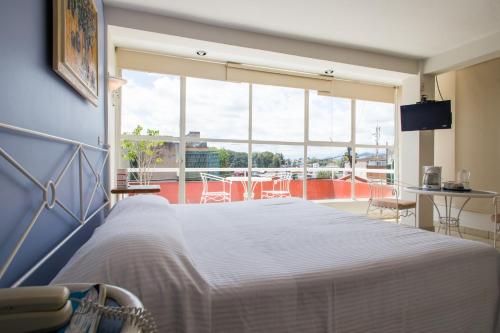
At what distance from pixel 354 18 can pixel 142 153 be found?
317cm

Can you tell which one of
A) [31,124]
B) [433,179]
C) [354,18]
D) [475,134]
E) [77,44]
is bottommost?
[433,179]

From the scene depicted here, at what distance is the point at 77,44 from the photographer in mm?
1520

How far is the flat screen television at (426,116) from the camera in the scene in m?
3.81

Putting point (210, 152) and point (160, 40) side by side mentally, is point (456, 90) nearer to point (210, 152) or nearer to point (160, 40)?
point (210, 152)

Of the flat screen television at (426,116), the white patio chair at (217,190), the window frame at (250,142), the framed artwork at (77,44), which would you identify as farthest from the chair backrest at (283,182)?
the framed artwork at (77,44)

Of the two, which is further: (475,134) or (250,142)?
(250,142)

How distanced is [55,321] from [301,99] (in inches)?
195

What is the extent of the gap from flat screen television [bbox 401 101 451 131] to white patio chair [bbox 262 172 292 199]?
205cm

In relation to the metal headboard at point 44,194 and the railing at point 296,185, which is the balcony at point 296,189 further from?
the metal headboard at point 44,194

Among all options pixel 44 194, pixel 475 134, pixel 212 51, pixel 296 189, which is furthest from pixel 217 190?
pixel 475 134

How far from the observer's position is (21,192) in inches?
36.1

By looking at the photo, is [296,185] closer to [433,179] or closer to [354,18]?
[433,179]

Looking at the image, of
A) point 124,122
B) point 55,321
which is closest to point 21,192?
point 55,321

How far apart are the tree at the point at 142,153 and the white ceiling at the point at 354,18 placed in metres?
1.65
